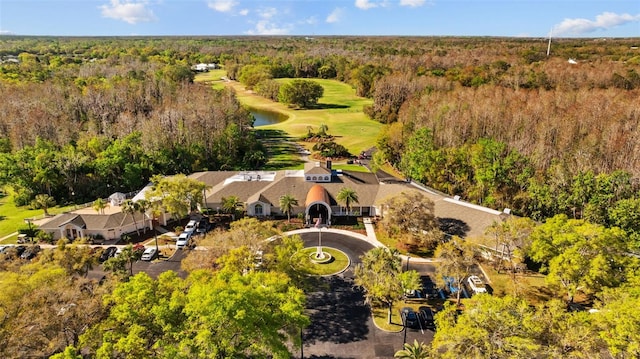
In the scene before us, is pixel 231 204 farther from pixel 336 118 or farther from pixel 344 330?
pixel 336 118

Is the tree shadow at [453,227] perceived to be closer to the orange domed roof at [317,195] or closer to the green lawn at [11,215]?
the orange domed roof at [317,195]

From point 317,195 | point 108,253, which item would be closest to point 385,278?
point 317,195

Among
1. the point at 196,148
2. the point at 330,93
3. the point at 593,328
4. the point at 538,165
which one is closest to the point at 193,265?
the point at 593,328

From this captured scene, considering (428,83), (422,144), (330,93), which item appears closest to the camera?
(422,144)

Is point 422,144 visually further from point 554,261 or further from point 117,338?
point 117,338

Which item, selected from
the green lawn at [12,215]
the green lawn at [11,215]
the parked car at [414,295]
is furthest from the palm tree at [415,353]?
the green lawn at [11,215]

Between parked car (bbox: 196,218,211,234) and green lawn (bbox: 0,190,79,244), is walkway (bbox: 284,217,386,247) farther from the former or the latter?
green lawn (bbox: 0,190,79,244)
